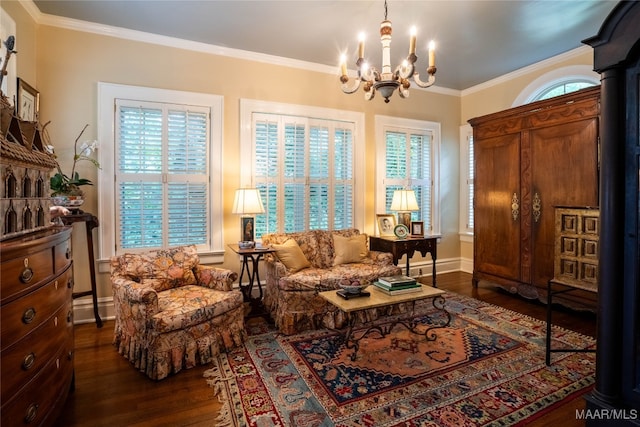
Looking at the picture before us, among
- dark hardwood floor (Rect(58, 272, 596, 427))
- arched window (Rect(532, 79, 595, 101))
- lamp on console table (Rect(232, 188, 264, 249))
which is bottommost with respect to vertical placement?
dark hardwood floor (Rect(58, 272, 596, 427))

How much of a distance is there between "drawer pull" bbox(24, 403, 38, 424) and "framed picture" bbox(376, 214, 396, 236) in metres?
3.85

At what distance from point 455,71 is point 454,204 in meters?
2.15

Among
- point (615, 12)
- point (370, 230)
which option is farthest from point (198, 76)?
point (615, 12)

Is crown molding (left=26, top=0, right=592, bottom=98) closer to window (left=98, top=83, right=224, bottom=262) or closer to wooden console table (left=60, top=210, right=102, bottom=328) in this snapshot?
window (left=98, top=83, right=224, bottom=262)

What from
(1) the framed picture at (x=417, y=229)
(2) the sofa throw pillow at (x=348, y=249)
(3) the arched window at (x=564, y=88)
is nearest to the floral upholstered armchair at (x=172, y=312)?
(2) the sofa throw pillow at (x=348, y=249)

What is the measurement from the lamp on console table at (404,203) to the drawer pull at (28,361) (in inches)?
158

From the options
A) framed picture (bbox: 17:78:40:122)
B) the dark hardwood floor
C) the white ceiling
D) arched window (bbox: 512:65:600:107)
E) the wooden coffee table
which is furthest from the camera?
arched window (bbox: 512:65:600:107)

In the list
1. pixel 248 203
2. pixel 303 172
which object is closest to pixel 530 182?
pixel 303 172

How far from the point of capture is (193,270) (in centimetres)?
323

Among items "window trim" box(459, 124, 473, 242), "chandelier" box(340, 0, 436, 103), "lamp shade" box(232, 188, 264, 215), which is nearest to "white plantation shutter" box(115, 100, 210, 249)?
"lamp shade" box(232, 188, 264, 215)

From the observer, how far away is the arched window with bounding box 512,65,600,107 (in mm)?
3957

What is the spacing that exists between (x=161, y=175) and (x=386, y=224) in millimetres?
2979

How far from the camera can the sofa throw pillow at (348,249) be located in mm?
3982

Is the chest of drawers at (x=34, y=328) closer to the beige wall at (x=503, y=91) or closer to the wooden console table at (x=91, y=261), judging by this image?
the wooden console table at (x=91, y=261)
